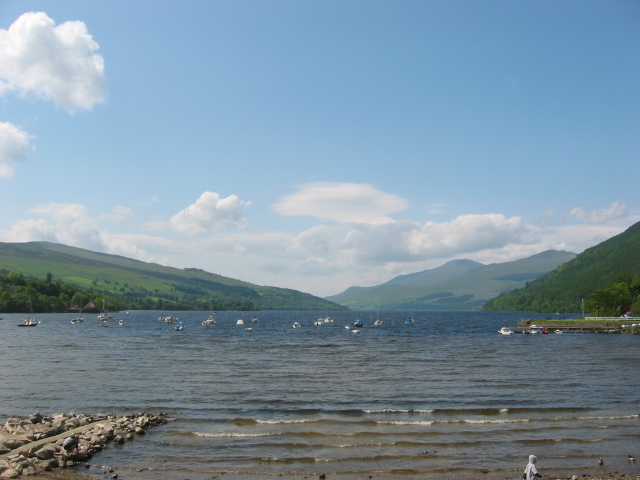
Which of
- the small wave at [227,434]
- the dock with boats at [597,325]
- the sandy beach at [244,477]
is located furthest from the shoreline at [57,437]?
the dock with boats at [597,325]

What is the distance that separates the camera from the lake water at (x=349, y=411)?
78.4ft

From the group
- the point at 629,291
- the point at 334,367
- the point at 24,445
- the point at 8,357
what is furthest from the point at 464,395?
the point at 629,291

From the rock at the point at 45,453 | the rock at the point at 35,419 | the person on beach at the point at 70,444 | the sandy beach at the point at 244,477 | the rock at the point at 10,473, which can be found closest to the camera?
the rock at the point at 10,473

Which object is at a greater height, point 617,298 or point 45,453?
point 617,298

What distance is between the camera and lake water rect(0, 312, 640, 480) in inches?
941

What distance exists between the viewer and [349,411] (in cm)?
3381

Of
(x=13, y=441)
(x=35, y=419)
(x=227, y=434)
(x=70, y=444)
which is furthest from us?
(x=227, y=434)

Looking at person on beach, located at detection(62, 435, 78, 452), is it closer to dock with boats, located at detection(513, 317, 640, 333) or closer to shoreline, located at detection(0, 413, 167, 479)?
shoreline, located at detection(0, 413, 167, 479)

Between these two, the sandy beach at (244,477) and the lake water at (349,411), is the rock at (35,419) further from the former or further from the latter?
the sandy beach at (244,477)

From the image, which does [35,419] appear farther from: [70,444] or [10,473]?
[10,473]

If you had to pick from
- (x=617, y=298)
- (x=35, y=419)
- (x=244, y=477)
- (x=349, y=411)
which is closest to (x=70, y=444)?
(x=35, y=419)

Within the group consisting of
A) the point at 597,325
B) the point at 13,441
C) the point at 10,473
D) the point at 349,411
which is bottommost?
the point at 597,325

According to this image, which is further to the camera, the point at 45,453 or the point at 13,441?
the point at 13,441

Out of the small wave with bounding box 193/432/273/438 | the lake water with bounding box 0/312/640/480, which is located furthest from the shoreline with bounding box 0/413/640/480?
Answer: the small wave with bounding box 193/432/273/438
